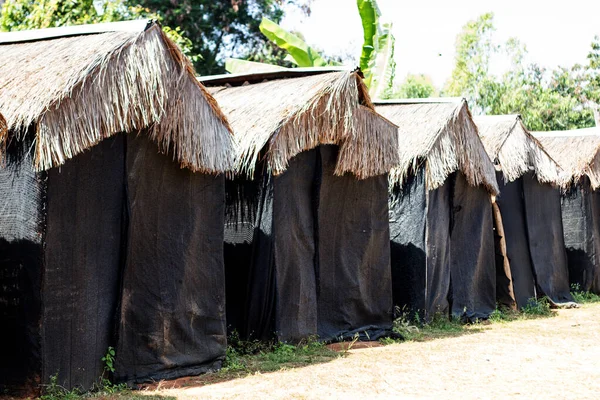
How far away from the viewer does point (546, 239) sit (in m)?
13.4

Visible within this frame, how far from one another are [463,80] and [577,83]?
5.75 meters

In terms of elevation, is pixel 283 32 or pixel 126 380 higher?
pixel 283 32

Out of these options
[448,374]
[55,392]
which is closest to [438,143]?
[448,374]

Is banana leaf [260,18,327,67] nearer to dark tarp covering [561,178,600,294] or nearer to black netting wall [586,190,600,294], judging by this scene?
dark tarp covering [561,178,600,294]

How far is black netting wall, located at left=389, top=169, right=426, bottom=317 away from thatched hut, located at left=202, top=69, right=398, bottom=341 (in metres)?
0.68

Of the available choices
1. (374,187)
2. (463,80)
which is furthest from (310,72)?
(463,80)

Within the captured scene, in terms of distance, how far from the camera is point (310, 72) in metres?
9.12

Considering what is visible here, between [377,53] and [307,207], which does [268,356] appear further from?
[377,53]

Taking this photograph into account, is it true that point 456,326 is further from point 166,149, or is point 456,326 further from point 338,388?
point 166,149

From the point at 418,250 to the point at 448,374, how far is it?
332 cm

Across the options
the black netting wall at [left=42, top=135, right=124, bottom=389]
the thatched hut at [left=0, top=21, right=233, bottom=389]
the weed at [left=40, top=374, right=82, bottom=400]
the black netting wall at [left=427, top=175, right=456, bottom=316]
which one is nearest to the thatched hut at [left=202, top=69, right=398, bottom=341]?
the thatched hut at [left=0, top=21, right=233, bottom=389]

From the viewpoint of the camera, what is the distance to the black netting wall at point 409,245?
10289mm

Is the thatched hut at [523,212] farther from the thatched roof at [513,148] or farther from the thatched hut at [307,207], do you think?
the thatched hut at [307,207]

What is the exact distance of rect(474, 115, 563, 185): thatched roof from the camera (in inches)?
481
